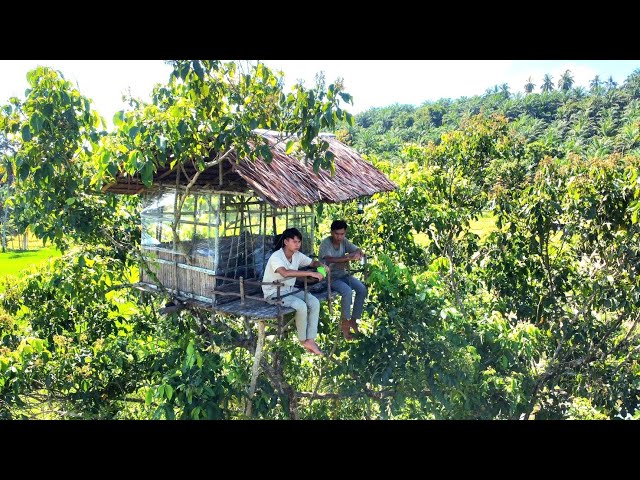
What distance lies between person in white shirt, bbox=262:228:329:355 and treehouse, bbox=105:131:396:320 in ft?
0.40

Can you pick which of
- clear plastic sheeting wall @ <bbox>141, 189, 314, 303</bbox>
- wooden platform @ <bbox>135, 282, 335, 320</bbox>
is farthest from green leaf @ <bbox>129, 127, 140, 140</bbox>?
wooden platform @ <bbox>135, 282, 335, 320</bbox>

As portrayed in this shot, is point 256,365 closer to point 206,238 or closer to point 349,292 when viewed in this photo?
point 349,292

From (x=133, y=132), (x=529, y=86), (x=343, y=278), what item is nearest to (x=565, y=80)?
(x=529, y=86)

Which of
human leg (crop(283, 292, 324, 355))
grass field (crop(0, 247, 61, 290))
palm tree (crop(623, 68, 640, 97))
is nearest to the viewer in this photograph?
human leg (crop(283, 292, 324, 355))

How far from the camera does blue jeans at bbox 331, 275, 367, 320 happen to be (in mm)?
4930

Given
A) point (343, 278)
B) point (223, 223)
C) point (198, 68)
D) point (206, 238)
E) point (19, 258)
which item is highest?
point (198, 68)

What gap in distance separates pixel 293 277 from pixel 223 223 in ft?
2.87

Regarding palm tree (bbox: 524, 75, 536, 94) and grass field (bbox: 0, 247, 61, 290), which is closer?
grass field (bbox: 0, 247, 61, 290)

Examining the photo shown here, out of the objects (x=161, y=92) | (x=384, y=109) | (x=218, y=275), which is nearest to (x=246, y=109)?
(x=161, y=92)

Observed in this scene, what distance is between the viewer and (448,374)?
4.82 meters

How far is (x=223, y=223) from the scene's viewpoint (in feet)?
15.5

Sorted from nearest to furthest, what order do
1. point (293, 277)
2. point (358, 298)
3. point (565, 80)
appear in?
point (293, 277) → point (358, 298) → point (565, 80)

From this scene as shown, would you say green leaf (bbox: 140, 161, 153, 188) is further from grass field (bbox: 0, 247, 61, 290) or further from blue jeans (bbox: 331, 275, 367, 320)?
grass field (bbox: 0, 247, 61, 290)

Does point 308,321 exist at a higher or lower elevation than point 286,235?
lower
